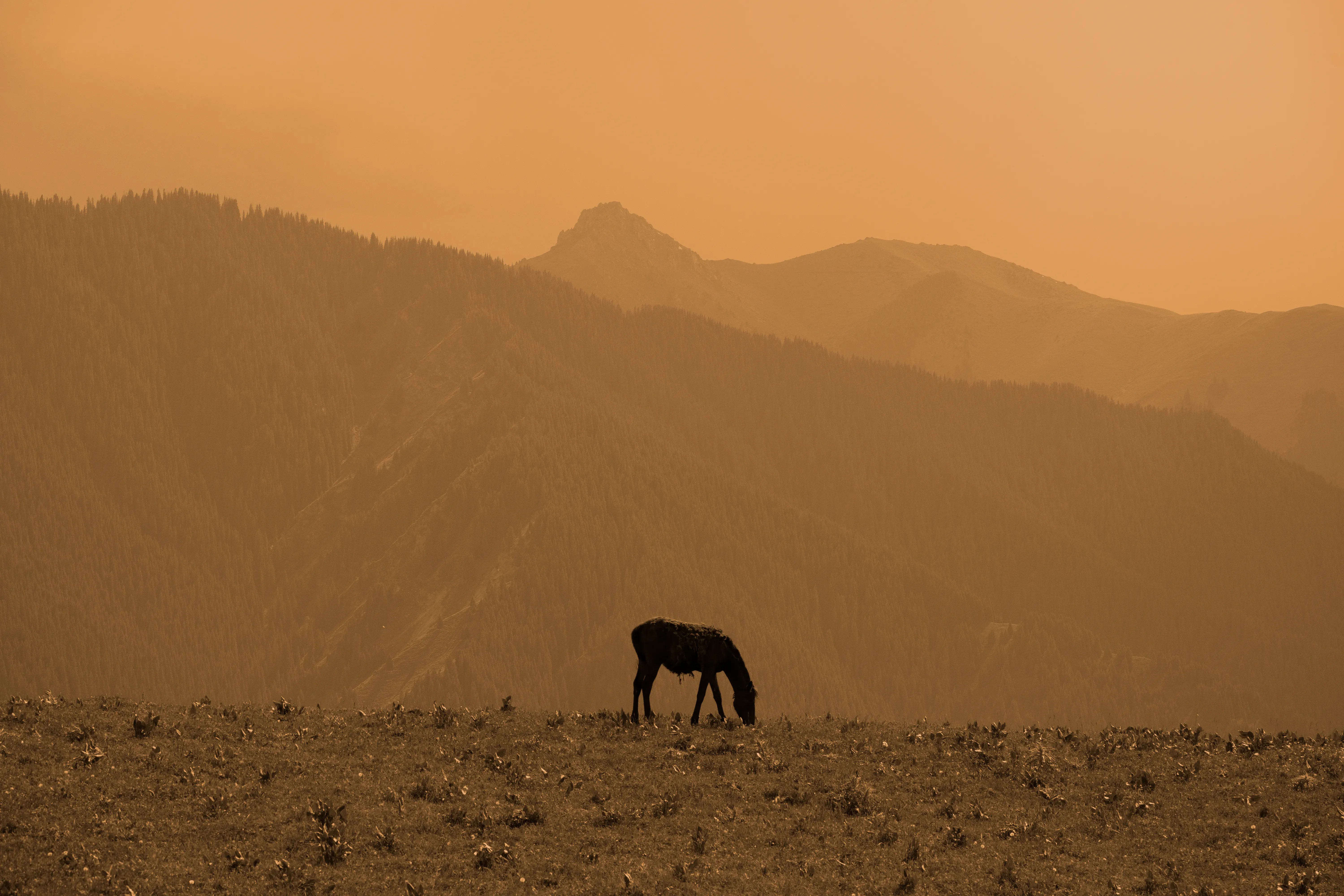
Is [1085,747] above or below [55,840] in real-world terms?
above

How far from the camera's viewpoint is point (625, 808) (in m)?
24.3

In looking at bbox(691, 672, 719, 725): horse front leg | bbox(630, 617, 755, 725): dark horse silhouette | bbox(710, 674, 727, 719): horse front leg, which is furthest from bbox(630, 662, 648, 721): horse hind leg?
bbox(710, 674, 727, 719): horse front leg

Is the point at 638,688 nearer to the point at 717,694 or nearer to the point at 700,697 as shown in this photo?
the point at 700,697

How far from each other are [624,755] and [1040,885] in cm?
1000

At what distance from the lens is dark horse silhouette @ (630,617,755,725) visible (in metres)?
33.3

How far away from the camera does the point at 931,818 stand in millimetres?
24734

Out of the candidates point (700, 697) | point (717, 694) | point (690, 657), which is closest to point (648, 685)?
point (690, 657)

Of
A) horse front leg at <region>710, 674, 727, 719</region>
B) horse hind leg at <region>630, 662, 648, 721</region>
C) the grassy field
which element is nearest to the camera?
the grassy field

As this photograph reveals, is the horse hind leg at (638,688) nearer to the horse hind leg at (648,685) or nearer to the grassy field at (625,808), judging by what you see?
the horse hind leg at (648,685)

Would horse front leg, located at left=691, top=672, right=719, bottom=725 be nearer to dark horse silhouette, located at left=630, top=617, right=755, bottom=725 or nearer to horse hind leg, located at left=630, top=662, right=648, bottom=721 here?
dark horse silhouette, located at left=630, top=617, right=755, bottom=725

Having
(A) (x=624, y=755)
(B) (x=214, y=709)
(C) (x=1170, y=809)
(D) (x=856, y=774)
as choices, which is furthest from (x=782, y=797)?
(B) (x=214, y=709)

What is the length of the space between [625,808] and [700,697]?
9751 mm

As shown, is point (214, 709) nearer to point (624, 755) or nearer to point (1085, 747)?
point (624, 755)

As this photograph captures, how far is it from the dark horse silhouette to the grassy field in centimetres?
223
